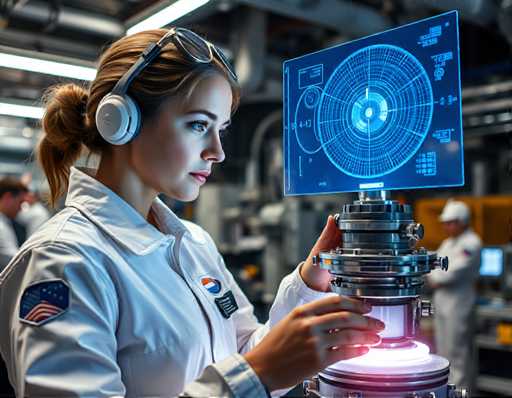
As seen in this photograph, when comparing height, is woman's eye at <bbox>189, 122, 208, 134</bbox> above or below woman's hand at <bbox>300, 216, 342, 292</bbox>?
above

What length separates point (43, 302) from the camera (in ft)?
2.25

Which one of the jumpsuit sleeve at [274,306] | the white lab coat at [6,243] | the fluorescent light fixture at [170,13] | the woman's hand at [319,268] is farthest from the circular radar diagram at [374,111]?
the white lab coat at [6,243]

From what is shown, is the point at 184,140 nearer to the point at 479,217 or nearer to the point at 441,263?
the point at 441,263

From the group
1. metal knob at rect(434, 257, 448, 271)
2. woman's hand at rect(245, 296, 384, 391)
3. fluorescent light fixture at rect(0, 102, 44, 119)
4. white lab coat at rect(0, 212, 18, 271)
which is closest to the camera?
woman's hand at rect(245, 296, 384, 391)

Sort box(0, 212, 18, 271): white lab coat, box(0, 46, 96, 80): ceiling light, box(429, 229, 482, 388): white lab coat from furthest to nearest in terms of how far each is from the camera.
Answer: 1. box(429, 229, 482, 388): white lab coat
2. box(0, 212, 18, 271): white lab coat
3. box(0, 46, 96, 80): ceiling light

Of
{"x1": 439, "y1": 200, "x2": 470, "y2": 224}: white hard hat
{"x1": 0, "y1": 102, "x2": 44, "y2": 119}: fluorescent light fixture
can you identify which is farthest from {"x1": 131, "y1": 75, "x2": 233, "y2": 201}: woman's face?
{"x1": 439, "y1": 200, "x2": 470, "y2": 224}: white hard hat

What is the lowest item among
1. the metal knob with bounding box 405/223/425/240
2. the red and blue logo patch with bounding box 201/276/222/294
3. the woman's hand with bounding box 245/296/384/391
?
the woman's hand with bounding box 245/296/384/391

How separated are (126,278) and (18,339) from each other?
0.56 ft

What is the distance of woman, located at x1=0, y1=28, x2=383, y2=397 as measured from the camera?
2.12 feet

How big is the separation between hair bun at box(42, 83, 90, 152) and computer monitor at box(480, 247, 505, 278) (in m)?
3.80

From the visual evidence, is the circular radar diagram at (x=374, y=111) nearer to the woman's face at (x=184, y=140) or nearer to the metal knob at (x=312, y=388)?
the woman's face at (x=184, y=140)

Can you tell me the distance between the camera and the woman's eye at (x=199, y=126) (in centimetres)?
84

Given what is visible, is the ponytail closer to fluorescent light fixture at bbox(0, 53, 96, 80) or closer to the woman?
the woman

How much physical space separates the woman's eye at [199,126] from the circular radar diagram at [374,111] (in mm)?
188
